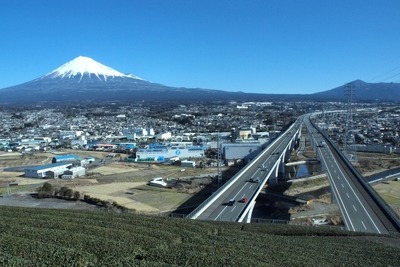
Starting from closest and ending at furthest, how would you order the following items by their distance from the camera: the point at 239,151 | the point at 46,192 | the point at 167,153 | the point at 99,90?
the point at 46,192 < the point at 239,151 < the point at 167,153 < the point at 99,90

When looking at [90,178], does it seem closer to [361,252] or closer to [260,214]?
[260,214]

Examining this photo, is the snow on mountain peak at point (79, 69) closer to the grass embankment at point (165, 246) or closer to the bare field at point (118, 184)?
the bare field at point (118, 184)

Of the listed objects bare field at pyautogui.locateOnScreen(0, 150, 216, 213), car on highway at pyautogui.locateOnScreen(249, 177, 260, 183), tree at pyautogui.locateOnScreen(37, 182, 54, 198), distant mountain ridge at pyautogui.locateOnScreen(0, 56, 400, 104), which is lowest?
bare field at pyautogui.locateOnScreen(0, 150, 216, 213)

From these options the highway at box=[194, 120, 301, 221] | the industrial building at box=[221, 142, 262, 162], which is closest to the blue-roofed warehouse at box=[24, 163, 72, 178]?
the industrial building at box=[221, 142, 262, 162]

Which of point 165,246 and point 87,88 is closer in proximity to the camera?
point 165,246

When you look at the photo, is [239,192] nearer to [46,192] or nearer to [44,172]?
[46,192]

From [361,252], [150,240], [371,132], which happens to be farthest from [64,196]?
[371,132]

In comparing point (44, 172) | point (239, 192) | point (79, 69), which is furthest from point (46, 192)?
point (79, 69)

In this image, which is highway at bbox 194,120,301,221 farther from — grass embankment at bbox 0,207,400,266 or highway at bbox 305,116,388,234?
highway at bbox 305,116,388,234
